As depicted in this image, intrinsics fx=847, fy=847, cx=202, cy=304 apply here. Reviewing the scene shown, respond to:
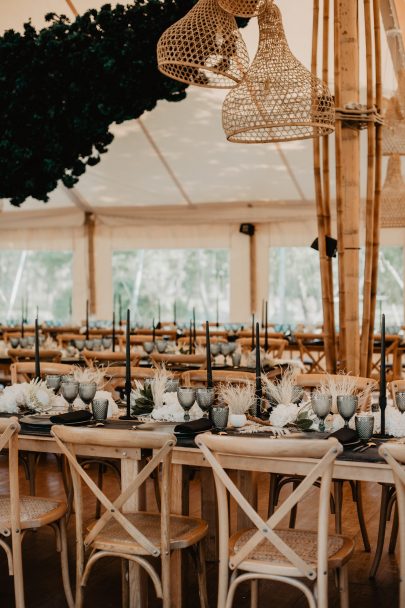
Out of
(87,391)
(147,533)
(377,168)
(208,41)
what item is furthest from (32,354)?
(147,533)

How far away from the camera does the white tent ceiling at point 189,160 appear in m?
9.56

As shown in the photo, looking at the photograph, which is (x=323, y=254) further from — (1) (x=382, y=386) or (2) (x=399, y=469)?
(2) (x=399, y=469)

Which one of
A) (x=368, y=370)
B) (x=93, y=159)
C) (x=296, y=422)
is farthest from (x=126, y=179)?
(x=296, y=422)

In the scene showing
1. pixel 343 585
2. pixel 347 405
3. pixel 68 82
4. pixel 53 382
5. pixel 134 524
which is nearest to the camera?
pixel 343 585

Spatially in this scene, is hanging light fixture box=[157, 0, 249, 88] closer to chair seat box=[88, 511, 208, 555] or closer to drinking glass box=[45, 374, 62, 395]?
drinking glass box=[45, 374, 62, 395]

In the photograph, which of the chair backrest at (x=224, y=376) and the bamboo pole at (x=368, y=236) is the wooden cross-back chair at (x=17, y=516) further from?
the bamboo pole at (x=368, y=236)

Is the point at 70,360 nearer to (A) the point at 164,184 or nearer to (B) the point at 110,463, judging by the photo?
(B) the point at 110,463

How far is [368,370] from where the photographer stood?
5.64 meters

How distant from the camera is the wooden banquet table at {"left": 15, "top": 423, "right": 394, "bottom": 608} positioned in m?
2.98

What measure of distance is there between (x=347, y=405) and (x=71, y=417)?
1.24 metres

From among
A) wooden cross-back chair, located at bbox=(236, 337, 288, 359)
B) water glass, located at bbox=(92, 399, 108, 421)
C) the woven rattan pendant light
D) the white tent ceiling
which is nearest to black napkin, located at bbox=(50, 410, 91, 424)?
water glass, located at bbox=(92, 399, 108, 421)

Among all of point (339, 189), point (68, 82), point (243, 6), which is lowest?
point (339, 189)

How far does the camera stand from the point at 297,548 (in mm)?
2902

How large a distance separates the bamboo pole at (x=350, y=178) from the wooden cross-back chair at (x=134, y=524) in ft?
8.32
